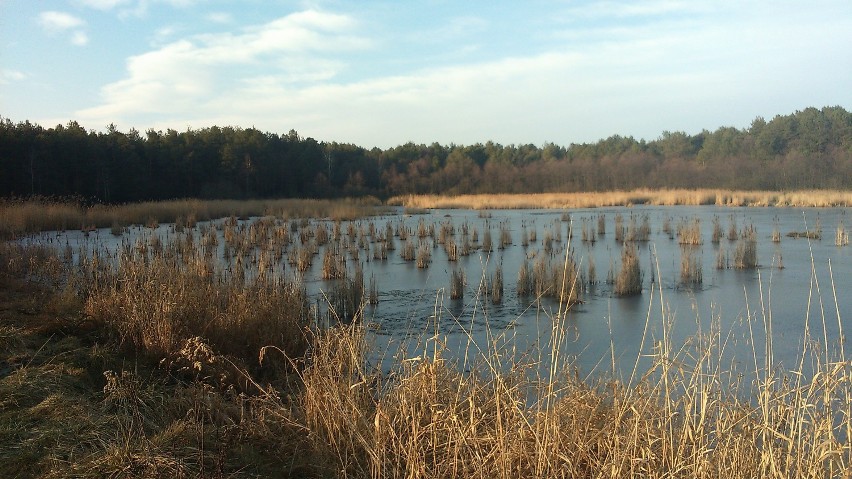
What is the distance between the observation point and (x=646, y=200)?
100 ft

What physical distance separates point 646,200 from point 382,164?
21453 millimetres

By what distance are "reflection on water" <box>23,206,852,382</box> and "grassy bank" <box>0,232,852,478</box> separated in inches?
9.7

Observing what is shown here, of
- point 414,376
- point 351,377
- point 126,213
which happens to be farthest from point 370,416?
point 126,213

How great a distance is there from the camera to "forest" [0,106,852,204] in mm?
26578

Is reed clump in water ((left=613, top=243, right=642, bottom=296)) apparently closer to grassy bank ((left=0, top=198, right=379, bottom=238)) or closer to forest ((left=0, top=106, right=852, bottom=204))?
grassy bank ((left=0, top=198, right=379, bottom=238))

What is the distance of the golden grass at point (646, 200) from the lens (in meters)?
25.7

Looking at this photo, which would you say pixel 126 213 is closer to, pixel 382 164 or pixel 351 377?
pixel 351 377

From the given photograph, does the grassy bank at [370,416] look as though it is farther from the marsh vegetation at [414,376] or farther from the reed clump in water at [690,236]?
the reed clump in water at [690,236]

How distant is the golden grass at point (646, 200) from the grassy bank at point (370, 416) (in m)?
23.8

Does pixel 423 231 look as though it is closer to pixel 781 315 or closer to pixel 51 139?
pixel 781 315

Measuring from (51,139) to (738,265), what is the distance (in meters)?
25.9

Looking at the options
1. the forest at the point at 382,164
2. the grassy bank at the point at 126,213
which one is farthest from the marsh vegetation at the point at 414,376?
the forest at the point at 382,164

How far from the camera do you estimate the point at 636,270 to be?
870 cm

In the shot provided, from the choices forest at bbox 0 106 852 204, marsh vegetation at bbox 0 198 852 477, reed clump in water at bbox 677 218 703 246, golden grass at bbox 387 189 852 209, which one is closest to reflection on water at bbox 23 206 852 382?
marsh vegetation at bbox 0 198 852 477
